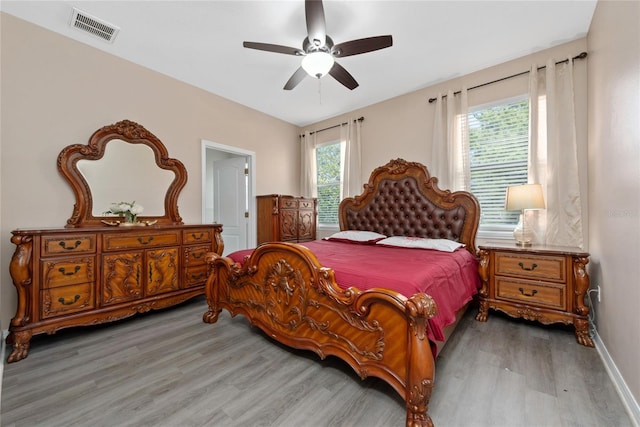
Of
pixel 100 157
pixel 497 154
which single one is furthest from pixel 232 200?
pixel 497 154

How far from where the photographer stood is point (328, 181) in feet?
15.9

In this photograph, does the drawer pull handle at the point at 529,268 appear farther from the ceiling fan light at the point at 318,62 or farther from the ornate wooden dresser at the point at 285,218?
the ornate wooden dresser at the point at 285,218

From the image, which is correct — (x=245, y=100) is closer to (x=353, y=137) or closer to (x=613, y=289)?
(x=353, y=137)

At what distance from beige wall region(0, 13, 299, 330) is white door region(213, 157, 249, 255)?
0.95 m

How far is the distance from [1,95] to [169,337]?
2578 millimetres

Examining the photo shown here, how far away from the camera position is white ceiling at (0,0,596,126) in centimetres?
224

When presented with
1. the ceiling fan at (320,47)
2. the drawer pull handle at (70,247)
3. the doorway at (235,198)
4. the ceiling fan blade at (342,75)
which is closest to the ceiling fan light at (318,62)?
the ceiling fan at (320,47)

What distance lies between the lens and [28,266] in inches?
79.7

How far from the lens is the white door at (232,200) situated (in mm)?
4559

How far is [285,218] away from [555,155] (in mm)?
3466

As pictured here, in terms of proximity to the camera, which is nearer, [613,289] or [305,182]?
[613,289]

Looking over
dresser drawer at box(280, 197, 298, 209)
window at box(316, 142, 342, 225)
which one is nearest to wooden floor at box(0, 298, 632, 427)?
dresser drawer at box(280, 197, 298, 209)

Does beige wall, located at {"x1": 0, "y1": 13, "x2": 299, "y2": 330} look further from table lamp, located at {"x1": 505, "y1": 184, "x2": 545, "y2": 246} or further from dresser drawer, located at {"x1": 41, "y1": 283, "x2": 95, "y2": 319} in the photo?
table lamp, located at {"x1": 505, "y1": 184, "x2": 545, "y2": 246}

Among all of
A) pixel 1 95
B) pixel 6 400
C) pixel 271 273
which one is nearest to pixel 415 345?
pixel 271 273
